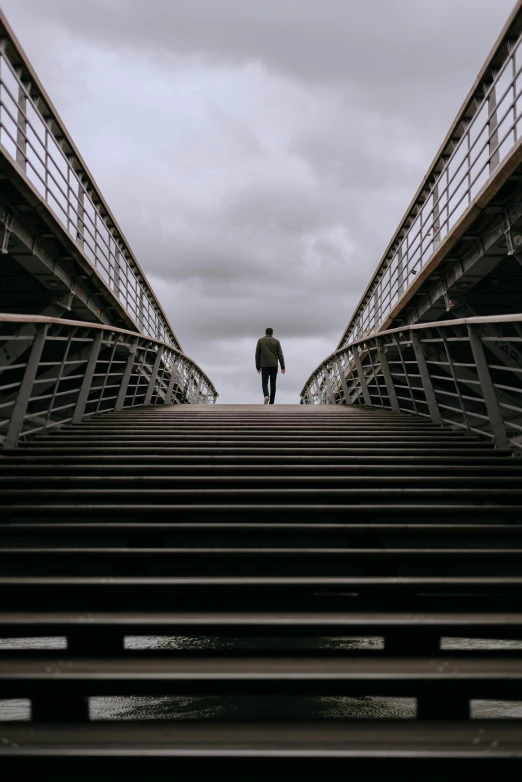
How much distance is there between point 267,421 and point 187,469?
2.38 m

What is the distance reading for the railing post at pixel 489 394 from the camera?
4570 millimetres

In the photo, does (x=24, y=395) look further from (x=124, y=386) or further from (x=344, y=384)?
(x=344, y=384)

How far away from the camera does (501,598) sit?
2.58 meters

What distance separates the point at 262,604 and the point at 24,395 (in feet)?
9.55

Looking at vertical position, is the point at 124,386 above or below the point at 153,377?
below

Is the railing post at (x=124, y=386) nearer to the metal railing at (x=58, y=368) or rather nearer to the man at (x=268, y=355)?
the metal railing at (x=58, y=368)

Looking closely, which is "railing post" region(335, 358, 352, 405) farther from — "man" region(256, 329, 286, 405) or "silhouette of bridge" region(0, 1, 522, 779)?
"silhouette of bridge" region(0, 1, 522, 779)

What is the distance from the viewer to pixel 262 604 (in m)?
2.57

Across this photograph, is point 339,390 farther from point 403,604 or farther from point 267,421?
point 403,604

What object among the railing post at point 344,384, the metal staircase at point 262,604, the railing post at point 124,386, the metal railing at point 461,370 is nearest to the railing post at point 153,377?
the railing post at point 124,386

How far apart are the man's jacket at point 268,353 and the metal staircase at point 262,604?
24.6 feet

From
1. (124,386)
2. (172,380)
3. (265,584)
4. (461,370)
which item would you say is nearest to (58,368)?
(124,386)
